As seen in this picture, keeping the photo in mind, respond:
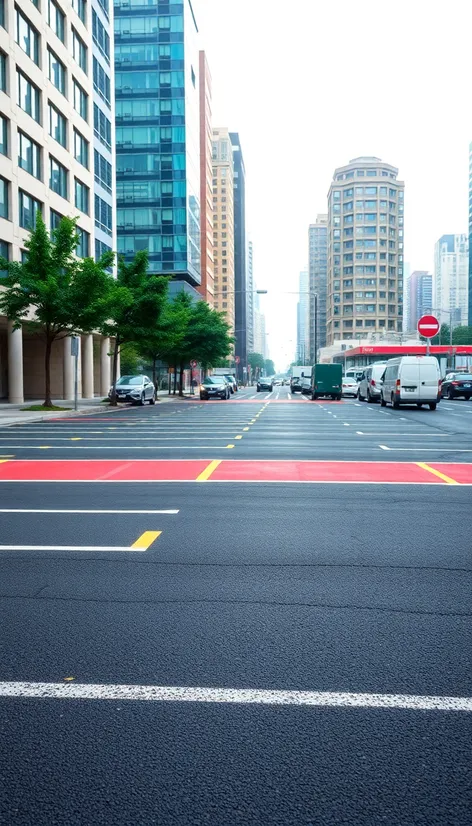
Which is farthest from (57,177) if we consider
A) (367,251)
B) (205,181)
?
(367,251)

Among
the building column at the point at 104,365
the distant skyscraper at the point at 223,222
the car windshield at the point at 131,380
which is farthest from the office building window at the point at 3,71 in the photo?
the distant skyscraper at the point at 223,222

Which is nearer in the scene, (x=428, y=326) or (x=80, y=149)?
(x=428, y=326)

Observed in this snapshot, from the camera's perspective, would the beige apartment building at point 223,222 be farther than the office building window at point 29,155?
Yes

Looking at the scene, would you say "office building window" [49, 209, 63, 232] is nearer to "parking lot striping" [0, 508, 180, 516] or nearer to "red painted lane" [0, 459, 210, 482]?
"red painted lane" [0, 459, 210, 482]

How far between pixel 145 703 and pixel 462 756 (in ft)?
4.55

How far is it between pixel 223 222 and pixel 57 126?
461 feet

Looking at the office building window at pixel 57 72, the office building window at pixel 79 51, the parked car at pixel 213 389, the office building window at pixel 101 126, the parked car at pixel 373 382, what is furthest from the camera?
the parked car at pixel 213 389

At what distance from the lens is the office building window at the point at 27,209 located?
38.2 meters

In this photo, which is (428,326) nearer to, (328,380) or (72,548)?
(72,548)

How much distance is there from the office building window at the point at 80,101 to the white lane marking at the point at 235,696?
4911cm

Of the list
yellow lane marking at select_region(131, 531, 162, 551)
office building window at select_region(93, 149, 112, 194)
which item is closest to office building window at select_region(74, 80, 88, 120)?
office building window at select_region(93, 149, 112, 194)

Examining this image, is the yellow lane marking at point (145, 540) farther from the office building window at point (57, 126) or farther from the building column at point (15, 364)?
the office building window at point (57, 126)

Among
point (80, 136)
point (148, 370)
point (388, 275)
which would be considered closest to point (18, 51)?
point (80, 136)

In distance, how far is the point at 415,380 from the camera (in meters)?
33.2
